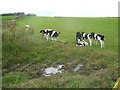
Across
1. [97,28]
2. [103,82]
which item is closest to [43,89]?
[103,82]

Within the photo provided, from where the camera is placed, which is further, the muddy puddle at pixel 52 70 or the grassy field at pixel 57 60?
the muddy puddle at pixel 52 70

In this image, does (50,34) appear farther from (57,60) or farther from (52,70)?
A: (52,70)

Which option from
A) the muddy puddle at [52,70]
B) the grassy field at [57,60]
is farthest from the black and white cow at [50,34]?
the muddy puddle at [52,70]

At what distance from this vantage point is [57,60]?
32.0 meters

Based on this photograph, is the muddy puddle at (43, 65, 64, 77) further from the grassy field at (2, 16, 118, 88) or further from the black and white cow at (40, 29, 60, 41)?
the black and white cow at (40, 29, 60, 41)

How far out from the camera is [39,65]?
102ft

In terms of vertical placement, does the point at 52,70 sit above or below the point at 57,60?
below

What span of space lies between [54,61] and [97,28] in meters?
18.1

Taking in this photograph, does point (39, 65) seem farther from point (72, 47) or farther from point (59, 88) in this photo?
point (59, 88)

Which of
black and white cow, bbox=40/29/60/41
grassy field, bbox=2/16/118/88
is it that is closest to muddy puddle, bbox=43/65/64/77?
grassy field, bbox=2/16/118/88

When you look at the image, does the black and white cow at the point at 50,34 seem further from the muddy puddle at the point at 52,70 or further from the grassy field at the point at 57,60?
the muddy puddle at the point at 52,70

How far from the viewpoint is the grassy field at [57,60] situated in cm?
2198

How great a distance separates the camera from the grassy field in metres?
22.0

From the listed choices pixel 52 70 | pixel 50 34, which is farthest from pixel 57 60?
pixel 50 34
